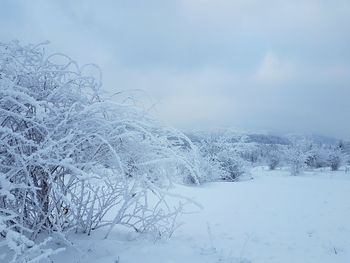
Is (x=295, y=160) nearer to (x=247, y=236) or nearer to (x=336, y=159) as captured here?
(x=336, y=159)

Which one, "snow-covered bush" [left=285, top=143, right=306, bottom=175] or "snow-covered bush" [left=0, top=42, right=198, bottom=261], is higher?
"snow-covered bush" [left=0, top=42, right=198, bottom=261]

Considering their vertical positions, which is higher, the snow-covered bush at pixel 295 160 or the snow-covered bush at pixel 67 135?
the snow-covered bush at pixel 67 135

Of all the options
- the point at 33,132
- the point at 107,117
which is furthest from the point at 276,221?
the point at 33,132

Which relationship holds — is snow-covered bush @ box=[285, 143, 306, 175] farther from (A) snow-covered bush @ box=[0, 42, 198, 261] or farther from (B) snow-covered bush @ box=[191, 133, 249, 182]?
(A) snow-covered bush @ box=[0, 42, 198, 261]

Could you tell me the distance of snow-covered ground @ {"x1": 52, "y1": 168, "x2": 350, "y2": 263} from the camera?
440 cm

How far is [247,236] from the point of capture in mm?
6055

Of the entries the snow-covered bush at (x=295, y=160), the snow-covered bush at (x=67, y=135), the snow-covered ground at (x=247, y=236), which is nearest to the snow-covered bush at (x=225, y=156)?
the snow-covered bush at (x=295, y=160)

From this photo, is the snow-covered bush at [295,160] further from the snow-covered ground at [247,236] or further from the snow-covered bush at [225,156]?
the snow-covered ground at [247,236]

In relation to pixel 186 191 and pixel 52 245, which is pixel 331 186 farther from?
pixel 52 245

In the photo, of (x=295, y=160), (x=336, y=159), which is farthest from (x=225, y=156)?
(x=336, y=159)

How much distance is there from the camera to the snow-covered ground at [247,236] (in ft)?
14.4

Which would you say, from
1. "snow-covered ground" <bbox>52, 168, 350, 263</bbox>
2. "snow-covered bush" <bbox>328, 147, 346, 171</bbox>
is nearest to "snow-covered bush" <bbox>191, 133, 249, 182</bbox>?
"snow-covered ground" <bbox>52, 168, 350, 263</bbox>

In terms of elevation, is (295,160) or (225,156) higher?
(225,156)

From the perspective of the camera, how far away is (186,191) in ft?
35.2
